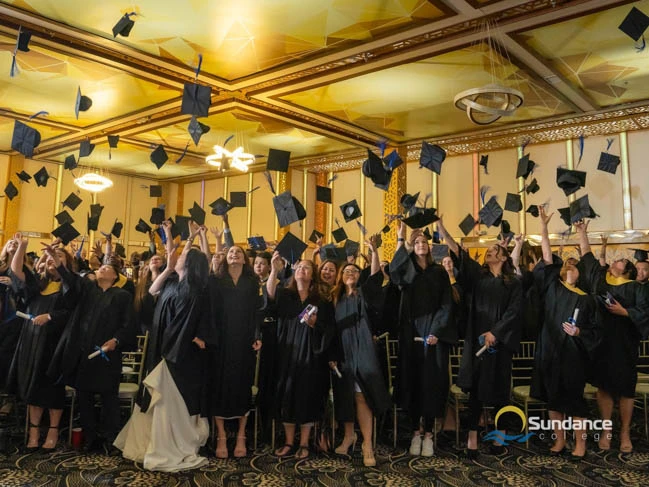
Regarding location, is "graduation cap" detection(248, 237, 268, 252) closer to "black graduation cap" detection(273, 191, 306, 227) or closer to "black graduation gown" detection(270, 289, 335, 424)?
"black graduation cap" detection(273, 191, 306, 227)

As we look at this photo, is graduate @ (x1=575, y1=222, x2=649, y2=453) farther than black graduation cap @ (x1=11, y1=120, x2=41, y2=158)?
No

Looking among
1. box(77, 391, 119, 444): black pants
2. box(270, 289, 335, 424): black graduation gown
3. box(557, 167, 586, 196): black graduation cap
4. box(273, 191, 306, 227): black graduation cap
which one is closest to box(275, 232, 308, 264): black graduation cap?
box(273, 191, 306, 227): black graduation cap

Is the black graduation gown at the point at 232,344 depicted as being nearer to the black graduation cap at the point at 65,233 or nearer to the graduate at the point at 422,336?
the graduate at the point at 422,336

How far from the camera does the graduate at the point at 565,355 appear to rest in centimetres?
429

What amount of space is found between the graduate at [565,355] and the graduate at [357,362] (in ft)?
4.24

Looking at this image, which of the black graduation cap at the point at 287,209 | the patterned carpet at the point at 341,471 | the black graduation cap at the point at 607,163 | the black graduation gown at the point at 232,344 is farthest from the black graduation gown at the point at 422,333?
the black graduation cap at the point at 607,163

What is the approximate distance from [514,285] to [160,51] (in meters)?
5.33

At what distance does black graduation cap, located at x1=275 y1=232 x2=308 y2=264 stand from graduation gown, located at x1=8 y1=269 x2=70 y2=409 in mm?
1785

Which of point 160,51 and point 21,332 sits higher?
point 160,51

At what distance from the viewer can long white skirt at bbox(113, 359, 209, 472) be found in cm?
388

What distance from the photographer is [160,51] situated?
715 centimetres

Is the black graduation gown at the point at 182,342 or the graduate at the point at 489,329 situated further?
the graduate at the point at 489,329

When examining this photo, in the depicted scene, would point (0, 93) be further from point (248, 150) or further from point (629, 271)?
point (629, 271)

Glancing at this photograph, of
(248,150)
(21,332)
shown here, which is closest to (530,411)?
(21,332)
